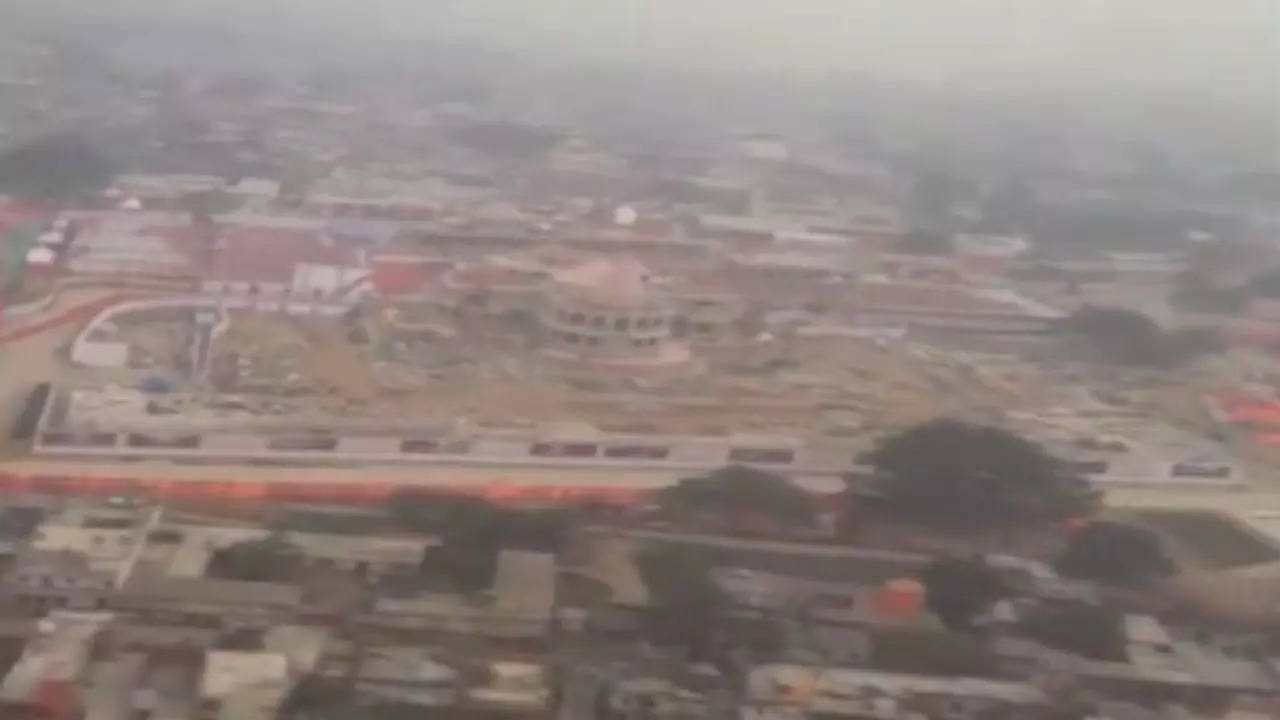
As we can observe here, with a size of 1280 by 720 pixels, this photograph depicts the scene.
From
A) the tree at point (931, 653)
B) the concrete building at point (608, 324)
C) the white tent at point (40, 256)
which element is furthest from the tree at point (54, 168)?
the tree at point (931, 653)

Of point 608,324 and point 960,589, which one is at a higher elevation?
point 608,324

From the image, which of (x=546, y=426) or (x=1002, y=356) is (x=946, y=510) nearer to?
(x=1002, y=356)

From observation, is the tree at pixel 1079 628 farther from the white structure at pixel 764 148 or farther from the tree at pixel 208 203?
the tree at pixel 208 203

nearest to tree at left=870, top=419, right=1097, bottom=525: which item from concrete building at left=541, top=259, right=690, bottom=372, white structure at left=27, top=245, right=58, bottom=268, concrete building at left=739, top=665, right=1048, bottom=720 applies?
concrete building at left=739, top=665, right=1048, bottom=720

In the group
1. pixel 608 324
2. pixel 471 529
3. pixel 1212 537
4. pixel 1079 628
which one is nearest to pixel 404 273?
pixel 608 324

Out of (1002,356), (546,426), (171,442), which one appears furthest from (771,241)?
(171,442)

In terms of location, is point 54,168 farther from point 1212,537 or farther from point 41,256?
point 1212,537

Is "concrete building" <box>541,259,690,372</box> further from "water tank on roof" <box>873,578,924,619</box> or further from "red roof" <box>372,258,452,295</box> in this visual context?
"water tank on roof" <box>873,578,924,619</box>
